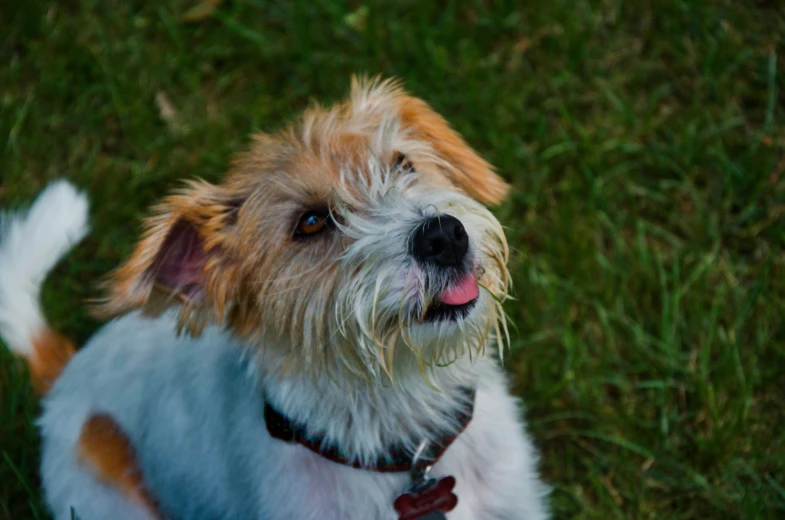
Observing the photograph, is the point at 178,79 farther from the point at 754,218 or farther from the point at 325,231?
the point at 754,218

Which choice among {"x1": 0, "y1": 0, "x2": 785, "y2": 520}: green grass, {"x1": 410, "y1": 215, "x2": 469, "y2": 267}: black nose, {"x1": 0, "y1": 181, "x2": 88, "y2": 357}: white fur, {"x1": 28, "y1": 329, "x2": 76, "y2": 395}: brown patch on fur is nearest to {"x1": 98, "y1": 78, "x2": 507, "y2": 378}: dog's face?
{"x1": 410, "y1": 215, "x2": 469, "y2": 267}: black nose

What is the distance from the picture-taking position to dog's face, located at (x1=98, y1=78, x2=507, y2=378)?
291 cm

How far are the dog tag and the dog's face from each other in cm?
47

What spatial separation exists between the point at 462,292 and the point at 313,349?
1.85ft

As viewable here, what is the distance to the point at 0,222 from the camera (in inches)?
167

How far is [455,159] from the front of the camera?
3.62 metres

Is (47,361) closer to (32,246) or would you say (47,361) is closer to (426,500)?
(32,246)

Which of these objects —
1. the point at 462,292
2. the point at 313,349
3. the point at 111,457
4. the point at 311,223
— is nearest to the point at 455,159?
the point at 311,223

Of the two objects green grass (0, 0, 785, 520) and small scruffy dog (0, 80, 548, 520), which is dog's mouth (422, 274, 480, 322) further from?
green grass (0, 0, 785, 520)

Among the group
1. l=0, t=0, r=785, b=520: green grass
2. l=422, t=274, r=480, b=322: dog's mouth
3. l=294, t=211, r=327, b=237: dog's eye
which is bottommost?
l=0, t=0, r=785, b=520: green grass

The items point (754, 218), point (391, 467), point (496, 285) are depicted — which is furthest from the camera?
point (754, 218)

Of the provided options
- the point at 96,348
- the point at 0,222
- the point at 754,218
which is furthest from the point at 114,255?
the point at 754,218

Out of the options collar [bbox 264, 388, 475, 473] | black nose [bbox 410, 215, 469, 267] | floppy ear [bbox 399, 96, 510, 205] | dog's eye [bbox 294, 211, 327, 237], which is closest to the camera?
black nose [bbox 410, 215, 469, 267]

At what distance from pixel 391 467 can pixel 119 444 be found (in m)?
1.14
